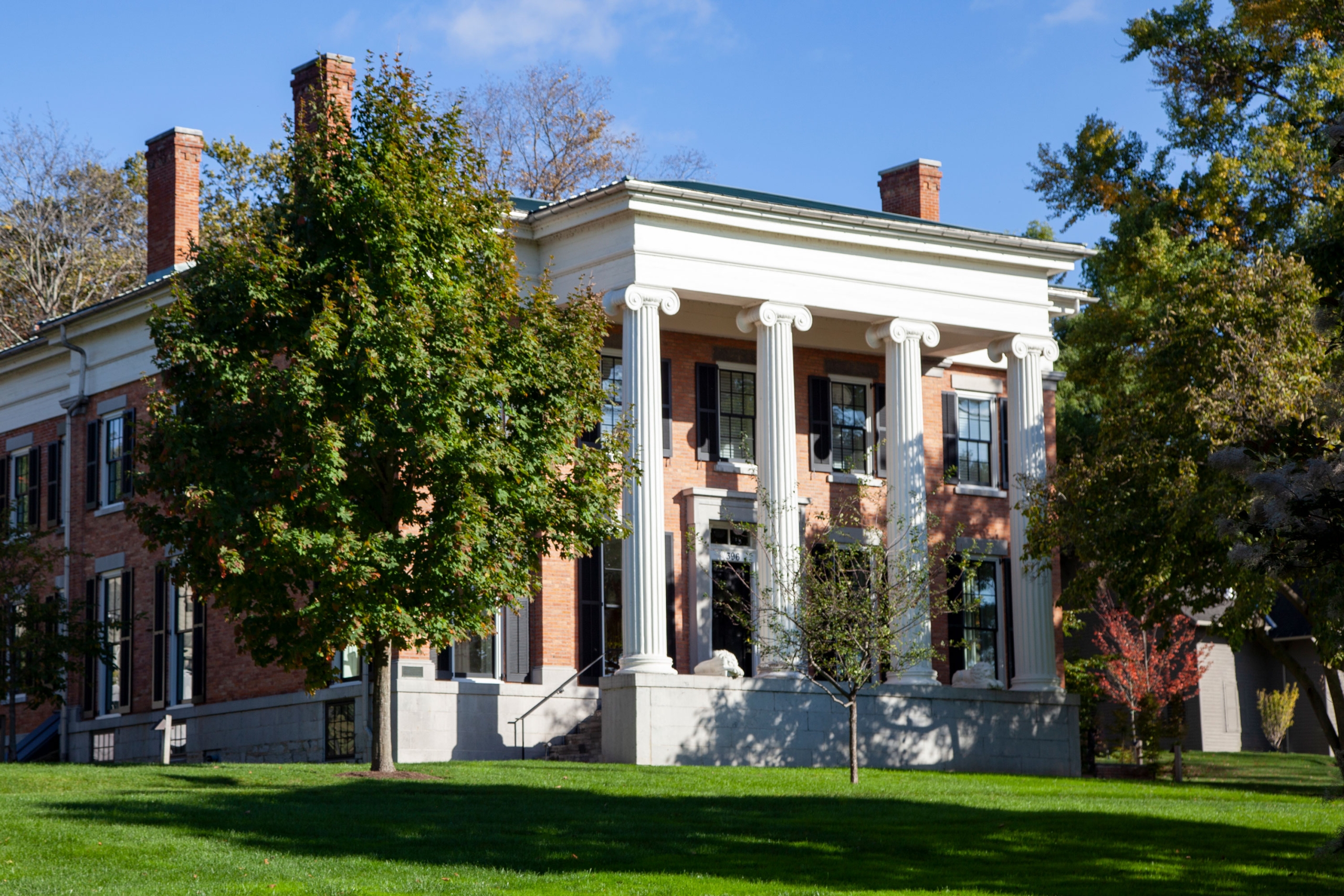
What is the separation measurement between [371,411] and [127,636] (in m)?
15.8

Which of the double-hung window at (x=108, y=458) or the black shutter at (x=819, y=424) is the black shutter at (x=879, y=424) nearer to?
the black shutter at (x=819, y=424)

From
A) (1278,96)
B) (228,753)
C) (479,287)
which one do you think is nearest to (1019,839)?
(479,287)

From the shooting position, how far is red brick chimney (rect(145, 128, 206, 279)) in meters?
34.4

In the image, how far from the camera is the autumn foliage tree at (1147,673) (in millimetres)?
38000

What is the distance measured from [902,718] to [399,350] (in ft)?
44.6

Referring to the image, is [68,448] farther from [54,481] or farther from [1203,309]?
[1203,309]

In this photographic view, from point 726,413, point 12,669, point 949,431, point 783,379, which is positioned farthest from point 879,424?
point 12,669

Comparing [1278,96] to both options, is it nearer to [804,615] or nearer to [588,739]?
[804,615]

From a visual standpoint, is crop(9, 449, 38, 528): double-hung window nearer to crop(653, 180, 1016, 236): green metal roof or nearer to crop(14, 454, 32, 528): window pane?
crop(14, 454, 32, 528): window pane

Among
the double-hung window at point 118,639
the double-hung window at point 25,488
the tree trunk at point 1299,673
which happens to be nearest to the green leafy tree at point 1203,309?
the tree trunk at point 1299,673

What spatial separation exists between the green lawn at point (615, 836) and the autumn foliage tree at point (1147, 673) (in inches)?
553

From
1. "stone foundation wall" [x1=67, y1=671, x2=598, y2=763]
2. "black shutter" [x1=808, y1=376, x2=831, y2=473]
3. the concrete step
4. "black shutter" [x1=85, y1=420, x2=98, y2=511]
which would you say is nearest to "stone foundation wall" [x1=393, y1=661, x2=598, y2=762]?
"stone foundation wall" [x1=67, y1=671, x2=598, y2=763]

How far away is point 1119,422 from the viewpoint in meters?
28.8

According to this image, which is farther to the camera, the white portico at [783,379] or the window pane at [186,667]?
the window pane at [186,667]
